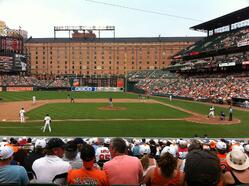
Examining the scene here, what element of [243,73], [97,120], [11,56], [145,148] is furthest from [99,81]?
[145,148]

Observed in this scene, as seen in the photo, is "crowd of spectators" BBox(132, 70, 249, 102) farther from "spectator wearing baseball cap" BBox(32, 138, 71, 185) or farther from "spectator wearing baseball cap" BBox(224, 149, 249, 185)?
"spectator wearing baseball cap" BBox(32, 138, 71, 185)

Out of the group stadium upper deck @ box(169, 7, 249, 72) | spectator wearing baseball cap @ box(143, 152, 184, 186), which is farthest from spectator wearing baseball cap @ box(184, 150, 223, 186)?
stadium upper deck @ box(169, 7, 249, 72)

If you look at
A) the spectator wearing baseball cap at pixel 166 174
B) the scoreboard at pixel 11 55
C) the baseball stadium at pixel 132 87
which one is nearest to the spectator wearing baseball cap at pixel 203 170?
the spectator wearing baseball cap at pixel 166 174

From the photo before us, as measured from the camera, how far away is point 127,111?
40.7 meters

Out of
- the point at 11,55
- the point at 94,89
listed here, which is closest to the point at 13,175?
the point at 11,55

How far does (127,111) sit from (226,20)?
164 ft

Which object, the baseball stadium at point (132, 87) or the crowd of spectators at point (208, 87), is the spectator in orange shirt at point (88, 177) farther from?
the crowd of spectators at point (208, 87)

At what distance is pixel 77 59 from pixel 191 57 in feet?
211

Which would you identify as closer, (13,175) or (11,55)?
(13,175)

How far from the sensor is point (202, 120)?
32906 mm

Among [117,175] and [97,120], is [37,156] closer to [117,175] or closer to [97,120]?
[117,175]

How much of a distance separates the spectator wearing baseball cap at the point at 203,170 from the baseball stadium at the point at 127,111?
1cm

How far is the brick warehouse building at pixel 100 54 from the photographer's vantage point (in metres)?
132

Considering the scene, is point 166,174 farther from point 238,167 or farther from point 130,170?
point 238,167
